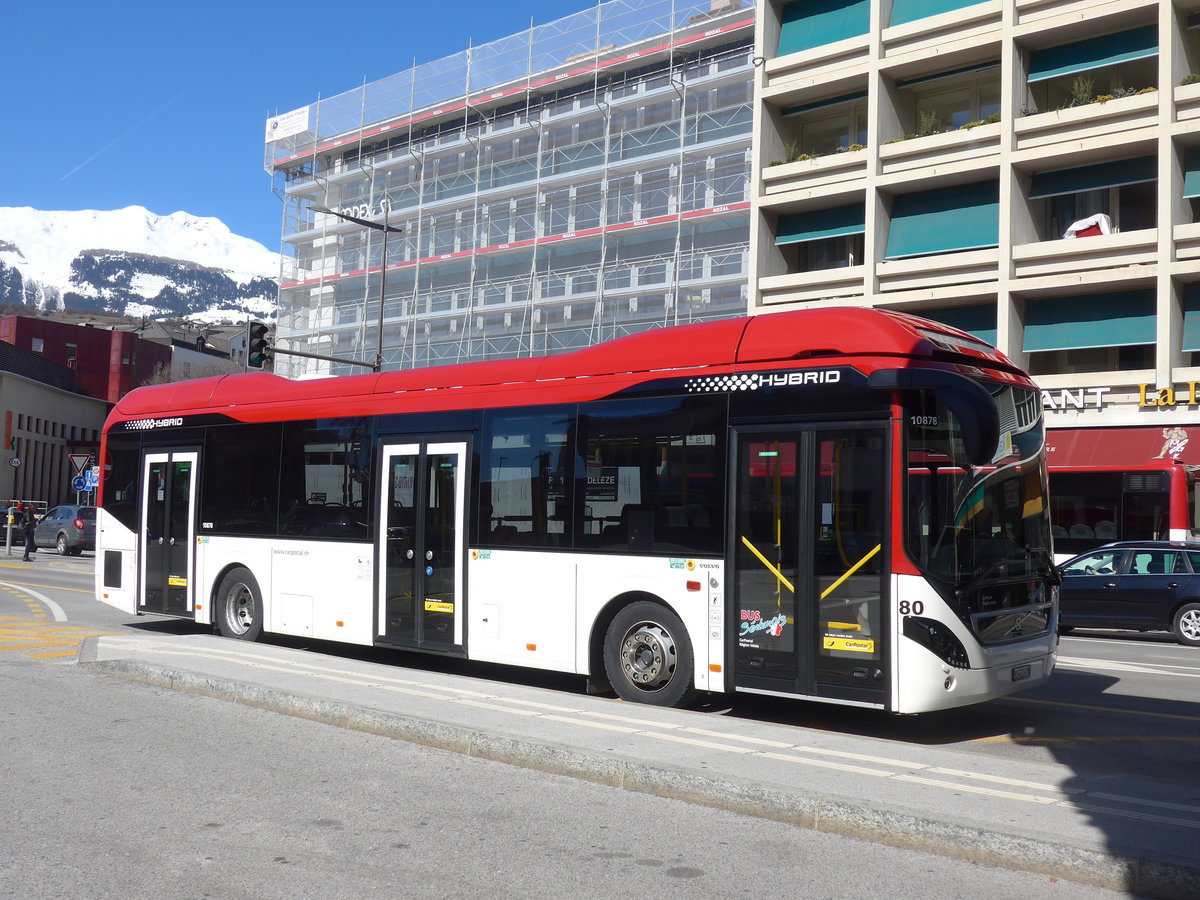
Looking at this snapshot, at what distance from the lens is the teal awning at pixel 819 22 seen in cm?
3180

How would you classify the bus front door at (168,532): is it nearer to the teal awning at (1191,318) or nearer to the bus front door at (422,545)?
the bus front door at (422,545)

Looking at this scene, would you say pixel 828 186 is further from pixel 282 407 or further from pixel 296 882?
pixel 296 882

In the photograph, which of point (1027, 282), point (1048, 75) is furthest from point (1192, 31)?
point (1027, 282)

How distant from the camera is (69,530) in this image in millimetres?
40031

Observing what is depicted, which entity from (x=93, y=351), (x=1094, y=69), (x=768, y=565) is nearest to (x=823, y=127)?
(x=1094, y=69)

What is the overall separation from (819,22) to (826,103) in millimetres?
2287

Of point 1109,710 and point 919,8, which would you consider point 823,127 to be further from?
point 1109,710

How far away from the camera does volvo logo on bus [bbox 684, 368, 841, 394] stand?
8633 millimetres

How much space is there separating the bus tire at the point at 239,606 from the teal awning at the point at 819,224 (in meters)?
22.5

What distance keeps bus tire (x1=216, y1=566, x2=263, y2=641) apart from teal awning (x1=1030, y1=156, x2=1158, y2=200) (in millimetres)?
22879

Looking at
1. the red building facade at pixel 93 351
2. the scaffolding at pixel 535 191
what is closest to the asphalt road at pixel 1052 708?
the scaffolding at pixel 535 191

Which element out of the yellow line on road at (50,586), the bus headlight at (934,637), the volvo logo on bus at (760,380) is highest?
the volvo logo on bus at (760,380)

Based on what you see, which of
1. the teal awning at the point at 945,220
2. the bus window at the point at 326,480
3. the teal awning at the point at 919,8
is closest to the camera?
the bus window at the point at 326,480

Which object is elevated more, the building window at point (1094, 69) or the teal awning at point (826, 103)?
the teal awning at point (826, 103)
